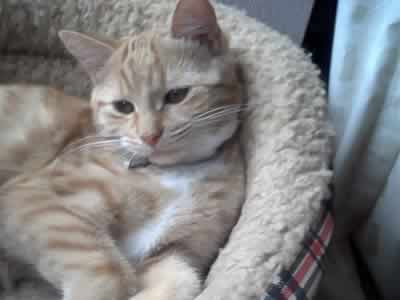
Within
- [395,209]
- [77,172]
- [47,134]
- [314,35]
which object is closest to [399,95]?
[395,209]

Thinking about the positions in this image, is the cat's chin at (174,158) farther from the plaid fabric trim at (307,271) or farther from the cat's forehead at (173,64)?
the plaid fabric trim at (307,271)

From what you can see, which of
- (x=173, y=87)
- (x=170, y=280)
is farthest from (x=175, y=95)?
(x=170, y=280)

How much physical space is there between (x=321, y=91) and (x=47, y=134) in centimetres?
66

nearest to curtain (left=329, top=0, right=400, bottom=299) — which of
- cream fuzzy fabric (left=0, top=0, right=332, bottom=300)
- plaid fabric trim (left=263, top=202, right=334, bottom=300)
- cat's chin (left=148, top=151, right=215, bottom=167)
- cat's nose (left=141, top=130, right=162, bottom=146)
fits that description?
cream fuzzy fabric (left=0, top=0, right=332, bottom=300)

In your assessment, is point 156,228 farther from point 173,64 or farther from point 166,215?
point 173,64

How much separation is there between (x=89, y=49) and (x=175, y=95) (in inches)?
9.4

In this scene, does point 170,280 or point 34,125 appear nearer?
point 170,280

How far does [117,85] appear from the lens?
1057mm

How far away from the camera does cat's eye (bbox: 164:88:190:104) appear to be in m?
1.00

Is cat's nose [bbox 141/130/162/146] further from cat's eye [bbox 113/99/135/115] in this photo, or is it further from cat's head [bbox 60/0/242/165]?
cat's eye [bbox 113/99/135/115]

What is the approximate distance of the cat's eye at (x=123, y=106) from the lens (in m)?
1.04

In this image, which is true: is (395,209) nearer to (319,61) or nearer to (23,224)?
(319,61)

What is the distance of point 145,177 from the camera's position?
3.41 feet

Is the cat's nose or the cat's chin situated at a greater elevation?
the cat's nose
